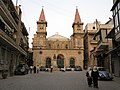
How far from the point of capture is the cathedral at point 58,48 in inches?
3347

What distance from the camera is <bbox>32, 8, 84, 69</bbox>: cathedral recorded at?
279ft

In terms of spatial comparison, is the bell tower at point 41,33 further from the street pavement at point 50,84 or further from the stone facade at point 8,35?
the street pavement at point 50,84

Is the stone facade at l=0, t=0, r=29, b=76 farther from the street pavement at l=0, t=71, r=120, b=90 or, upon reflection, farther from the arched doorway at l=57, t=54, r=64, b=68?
the arched doorway at l=57, t=54, r=64, b=68

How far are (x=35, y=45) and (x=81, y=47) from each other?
2022 centimetres

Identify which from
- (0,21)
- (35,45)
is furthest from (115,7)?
(35,45)

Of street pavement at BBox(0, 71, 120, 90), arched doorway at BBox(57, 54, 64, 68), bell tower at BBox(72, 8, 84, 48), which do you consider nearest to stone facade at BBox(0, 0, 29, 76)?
street pavement at BBox(0, 71, 120, 90)

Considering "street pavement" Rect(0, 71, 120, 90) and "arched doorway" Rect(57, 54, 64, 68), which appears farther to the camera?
"arched doorway" Rect(57, 54, 64, 68)

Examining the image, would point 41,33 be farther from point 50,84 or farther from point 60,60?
point 50,84

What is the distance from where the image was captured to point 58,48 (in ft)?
298

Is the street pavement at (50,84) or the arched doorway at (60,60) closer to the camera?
the street pavement at (50,84)

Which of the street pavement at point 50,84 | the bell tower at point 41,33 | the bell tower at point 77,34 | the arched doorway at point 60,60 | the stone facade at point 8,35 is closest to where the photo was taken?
the street pavement at point 50,84

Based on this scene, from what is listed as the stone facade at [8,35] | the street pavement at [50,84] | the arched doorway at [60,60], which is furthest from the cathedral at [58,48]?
the street pavement at [50,84]

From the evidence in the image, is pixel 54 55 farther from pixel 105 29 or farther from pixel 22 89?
pixel 22 89

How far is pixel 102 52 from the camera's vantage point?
39.9 m
